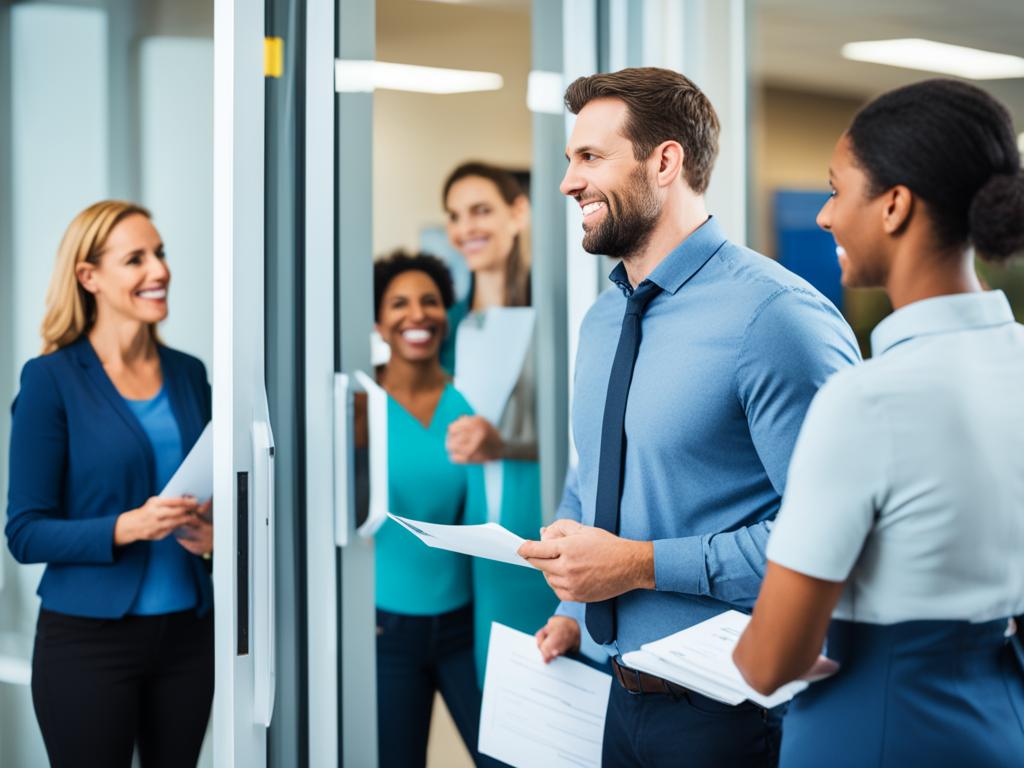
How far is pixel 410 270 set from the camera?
2145 millimetres

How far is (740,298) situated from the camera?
145cm

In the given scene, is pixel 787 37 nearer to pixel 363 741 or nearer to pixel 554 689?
pixel 554 689

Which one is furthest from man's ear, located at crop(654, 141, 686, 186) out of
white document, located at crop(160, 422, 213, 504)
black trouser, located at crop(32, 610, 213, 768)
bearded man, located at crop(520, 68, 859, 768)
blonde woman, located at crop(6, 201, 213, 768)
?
black trouser, located at crop(32, 610, 213, 768)

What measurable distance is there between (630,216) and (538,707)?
2.80ft

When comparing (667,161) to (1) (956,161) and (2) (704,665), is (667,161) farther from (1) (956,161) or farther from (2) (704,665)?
(2) (704,665)

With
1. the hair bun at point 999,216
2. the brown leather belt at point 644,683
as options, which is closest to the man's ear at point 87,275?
the brown leather belt at point 644,683

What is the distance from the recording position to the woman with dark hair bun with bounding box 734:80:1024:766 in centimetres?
96

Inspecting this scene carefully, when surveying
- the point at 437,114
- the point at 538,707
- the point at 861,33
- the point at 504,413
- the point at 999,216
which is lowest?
the point at 538,707

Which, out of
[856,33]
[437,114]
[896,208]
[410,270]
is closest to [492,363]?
[410,270]

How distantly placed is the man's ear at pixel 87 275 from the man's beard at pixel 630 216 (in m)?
1.04

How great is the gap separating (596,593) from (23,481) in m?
1.17

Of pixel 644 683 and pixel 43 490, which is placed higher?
pixel 43 490

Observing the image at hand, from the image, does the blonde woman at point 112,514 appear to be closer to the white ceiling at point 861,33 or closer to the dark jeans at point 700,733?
the dark jeans at point 700,733

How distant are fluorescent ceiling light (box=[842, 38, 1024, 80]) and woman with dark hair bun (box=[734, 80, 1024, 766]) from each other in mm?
1024
